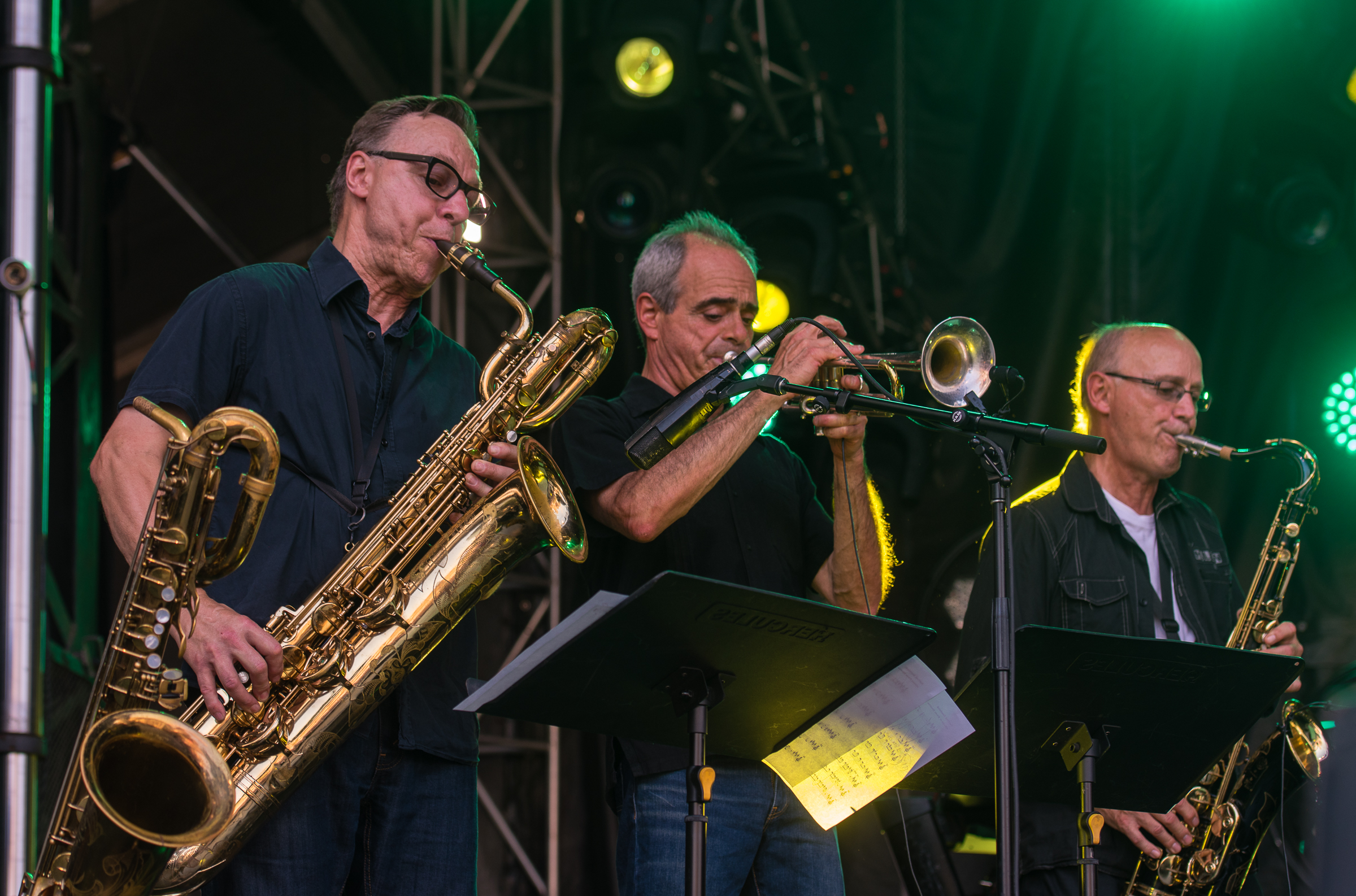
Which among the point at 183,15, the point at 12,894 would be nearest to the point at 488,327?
the point at 183,15

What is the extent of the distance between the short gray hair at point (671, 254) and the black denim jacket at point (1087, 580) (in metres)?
1.15

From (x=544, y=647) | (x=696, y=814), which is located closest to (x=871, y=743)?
(x=696, y=814)

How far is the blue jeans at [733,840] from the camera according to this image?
2855 mm

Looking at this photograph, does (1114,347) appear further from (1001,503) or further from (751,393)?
(1001,503)

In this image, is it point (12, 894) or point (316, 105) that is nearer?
point (12, 894)

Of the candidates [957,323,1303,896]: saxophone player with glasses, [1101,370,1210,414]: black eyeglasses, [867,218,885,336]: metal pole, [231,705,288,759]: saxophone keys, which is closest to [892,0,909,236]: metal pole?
[867,218,885,336]: metal pole

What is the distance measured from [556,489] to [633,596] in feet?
2.63

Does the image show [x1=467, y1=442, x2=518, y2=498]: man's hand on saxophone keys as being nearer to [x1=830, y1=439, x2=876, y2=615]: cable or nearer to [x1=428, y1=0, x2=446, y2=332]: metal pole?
[x1=830, y1=439, x2=876, y2=615]: cable

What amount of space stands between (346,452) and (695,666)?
97 centimetres

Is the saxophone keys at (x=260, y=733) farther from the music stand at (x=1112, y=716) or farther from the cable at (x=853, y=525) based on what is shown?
the cable at (x=853, y=525)

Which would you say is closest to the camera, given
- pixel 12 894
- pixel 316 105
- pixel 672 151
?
pixel 12 894

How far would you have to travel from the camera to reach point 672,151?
528 centimetres

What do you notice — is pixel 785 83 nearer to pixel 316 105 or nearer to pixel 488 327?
pixel 488 327

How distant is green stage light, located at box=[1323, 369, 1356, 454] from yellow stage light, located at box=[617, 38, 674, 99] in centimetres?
300
